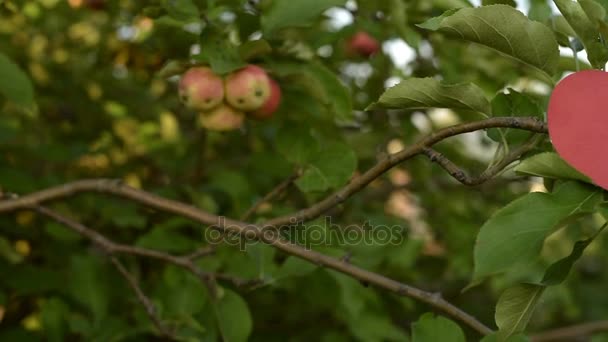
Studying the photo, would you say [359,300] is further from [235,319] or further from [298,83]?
[298,83]

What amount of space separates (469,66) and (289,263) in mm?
949

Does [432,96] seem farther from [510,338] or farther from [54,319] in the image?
[54,319]

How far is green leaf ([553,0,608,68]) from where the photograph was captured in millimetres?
951

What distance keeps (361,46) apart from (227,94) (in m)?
1.07

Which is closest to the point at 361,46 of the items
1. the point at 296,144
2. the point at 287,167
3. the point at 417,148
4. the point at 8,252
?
the point at 287,167

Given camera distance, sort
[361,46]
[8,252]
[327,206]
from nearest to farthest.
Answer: [327,206] < [8,252] < [361,46]

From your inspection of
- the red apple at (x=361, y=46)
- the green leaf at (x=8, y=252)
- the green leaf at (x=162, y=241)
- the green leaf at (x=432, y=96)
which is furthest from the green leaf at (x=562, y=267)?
the red apple at (x=361, y=46)

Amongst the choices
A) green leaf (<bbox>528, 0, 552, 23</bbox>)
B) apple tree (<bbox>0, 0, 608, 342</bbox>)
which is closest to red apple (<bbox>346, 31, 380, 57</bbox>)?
apple tree (<bbox>0, 0, 608, 342</bbox>)

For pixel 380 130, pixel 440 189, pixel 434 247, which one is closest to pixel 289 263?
pixel 380 130

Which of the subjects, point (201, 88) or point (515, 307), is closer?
point (515, 307)

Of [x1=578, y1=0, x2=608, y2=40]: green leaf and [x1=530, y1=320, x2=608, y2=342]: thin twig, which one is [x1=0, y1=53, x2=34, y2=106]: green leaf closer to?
[x1=578, y1=0, x2=608, y2=40]: green leaf

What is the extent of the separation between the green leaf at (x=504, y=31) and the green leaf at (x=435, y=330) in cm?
38

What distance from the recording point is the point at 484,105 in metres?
1.00

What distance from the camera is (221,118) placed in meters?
1.49
